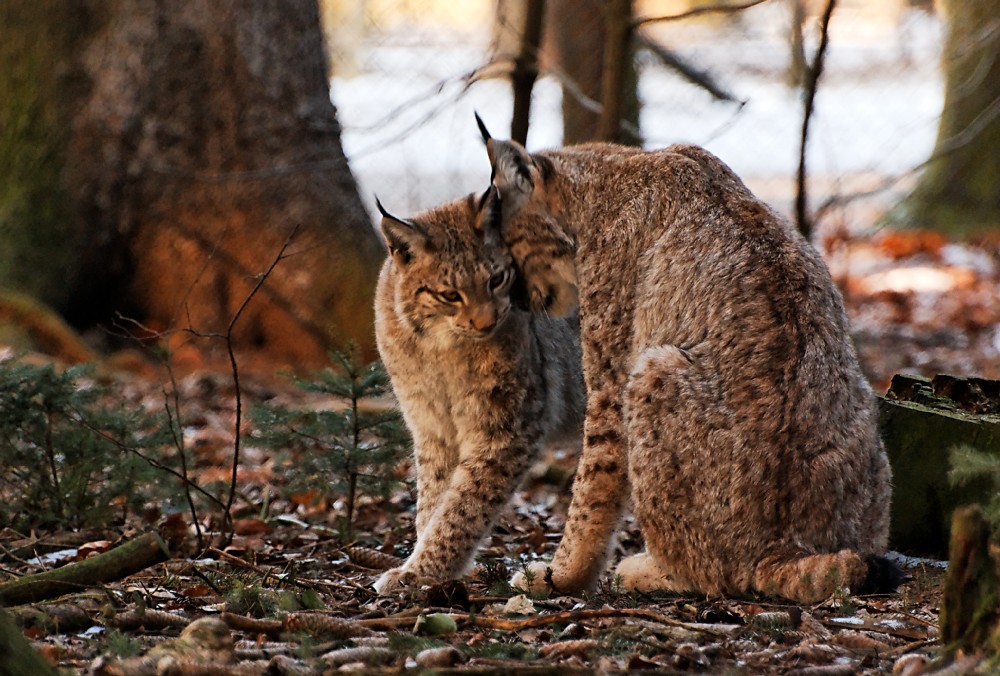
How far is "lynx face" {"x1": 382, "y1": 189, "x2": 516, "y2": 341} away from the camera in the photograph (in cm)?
446

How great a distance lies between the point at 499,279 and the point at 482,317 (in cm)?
18

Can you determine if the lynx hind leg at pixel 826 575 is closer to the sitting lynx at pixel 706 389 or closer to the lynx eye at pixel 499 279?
the sitting lynx at pixel 706 389

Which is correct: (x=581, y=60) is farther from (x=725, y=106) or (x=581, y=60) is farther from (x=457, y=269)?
(x=457, y=269)

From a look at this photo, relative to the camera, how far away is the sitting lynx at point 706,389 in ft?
11.7

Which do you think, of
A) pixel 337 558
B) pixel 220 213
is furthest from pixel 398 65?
pixel 337 558

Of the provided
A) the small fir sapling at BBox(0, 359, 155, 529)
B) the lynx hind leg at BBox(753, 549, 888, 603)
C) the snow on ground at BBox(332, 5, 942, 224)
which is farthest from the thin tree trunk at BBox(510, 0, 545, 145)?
the lynx hind leg at BBox(753, 549, 888, 603)

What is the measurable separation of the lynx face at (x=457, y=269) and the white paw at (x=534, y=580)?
35.4 inches

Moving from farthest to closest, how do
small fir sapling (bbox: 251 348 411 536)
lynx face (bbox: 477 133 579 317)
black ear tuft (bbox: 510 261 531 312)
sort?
small fir sapling (bbox: 251 348 411 536) → black ear tuft (bbox: 510 261 531 312) → lynx face (bbox: 477 133 579 317)

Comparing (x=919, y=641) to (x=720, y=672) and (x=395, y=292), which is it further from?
(x=395, y=292)

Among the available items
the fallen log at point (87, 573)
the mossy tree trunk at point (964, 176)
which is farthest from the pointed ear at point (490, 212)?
the mossy tree trunk at point (964, 176)

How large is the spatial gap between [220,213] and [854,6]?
6047 millimetres

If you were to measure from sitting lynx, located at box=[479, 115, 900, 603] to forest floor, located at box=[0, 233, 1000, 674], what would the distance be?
160 mm

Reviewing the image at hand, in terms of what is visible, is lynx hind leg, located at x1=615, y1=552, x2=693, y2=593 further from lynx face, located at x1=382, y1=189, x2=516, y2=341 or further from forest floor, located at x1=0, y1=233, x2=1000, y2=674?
lynx face, located at x1=382, y1=189, x2=516, y2=341

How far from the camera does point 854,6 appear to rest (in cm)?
1055
